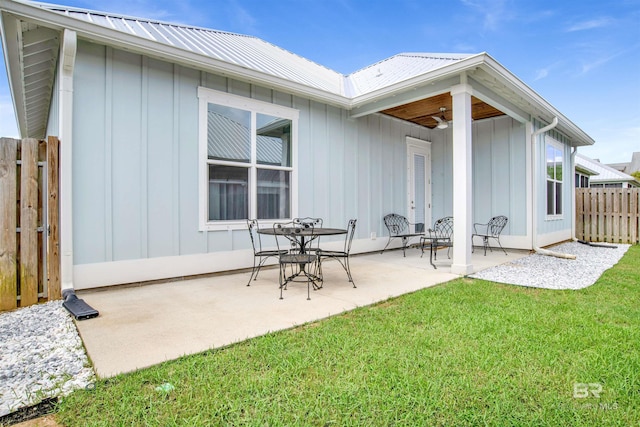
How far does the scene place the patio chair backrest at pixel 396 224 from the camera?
6934mm

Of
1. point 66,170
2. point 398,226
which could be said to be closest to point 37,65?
point 66,170

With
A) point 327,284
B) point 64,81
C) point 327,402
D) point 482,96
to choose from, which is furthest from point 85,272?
point 482,96

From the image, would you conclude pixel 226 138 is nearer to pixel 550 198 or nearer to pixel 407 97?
pixel 407 97

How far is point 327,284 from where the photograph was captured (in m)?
4.15

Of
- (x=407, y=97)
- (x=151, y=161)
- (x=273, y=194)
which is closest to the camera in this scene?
(x=151, y=161)

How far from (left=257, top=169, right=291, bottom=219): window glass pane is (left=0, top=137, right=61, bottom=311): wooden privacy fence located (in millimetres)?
2437

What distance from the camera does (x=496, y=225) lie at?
7270 mm

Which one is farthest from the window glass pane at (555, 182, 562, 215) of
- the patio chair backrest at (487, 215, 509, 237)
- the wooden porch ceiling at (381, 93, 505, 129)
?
the wooden porch ceiling at (381, 93, 505, 129)

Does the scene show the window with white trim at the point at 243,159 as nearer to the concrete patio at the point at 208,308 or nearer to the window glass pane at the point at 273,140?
the window glass pane at the point at 273,140

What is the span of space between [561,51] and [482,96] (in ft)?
31.9

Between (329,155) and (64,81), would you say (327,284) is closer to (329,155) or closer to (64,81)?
(329,155)

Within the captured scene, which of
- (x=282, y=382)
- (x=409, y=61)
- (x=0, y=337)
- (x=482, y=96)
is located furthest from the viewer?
(x=409, y=61)

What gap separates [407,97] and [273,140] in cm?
228

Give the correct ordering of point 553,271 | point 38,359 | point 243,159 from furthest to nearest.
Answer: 1. point 553,271
2. point 243,159
3. point 38,359
